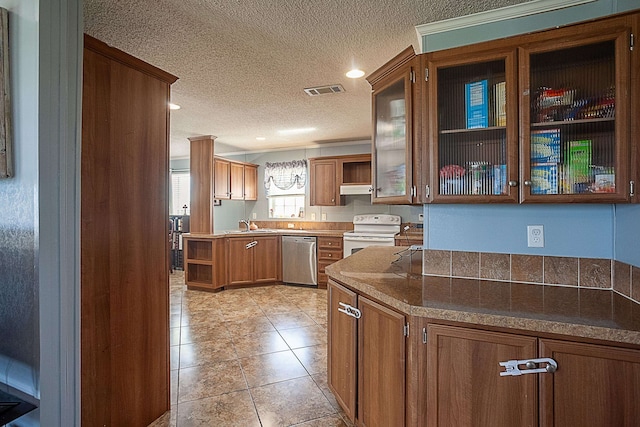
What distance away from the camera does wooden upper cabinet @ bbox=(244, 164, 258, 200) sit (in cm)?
613

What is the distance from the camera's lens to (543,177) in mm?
1609

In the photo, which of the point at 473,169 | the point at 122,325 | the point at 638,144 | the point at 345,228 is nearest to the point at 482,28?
the point at 473,169

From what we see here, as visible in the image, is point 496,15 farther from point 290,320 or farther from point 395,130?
point 290,320

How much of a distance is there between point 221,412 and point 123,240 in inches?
48.1

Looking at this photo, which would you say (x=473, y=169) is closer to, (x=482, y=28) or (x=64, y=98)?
(x=482, y=28)

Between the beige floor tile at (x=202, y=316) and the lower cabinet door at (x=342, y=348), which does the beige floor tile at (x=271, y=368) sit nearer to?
the lower cabinet door at (x=342, y=348)

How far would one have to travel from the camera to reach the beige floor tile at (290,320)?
356cm

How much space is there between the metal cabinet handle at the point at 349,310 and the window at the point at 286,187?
432 centimetres

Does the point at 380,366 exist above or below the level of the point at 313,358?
above

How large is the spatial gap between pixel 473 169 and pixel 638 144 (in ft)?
2.15

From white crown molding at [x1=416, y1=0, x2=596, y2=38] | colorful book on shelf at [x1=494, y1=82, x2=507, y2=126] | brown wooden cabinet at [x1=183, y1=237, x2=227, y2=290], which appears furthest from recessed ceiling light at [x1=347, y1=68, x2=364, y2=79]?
brown wooden cabinet at [x1=183, y1=237, x2=227, y2=290]

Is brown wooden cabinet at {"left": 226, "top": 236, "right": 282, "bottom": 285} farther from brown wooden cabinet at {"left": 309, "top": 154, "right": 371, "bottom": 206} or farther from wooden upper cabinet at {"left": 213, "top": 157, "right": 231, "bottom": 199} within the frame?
brown wooden cabinet at {"left": 309, "top": 154, "right": 371, "bottom": 206}

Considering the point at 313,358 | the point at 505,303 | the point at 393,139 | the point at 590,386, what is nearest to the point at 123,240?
the point at 393,139

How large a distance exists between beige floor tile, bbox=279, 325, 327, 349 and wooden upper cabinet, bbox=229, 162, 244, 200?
3.04 meters
